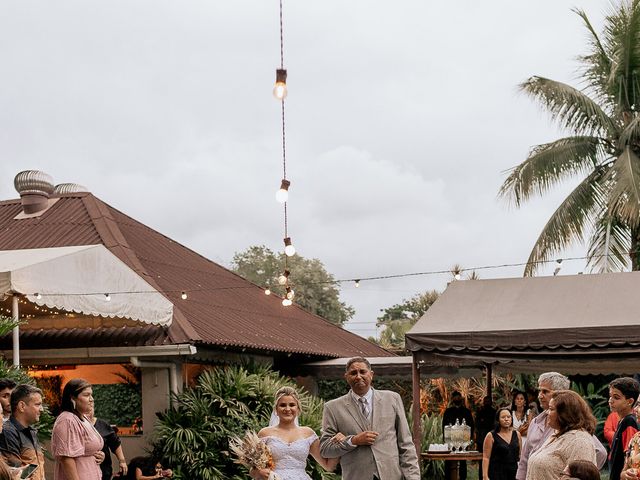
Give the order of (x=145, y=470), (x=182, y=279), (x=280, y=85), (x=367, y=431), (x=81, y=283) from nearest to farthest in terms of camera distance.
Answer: (x=367, y=431), (x=280, y=85), (x=81, y=283), (x=145, y=470), (x=182, y=279)

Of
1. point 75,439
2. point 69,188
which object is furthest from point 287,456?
point 69,188

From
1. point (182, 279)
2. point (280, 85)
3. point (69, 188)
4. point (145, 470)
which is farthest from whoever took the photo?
point (69, 188)

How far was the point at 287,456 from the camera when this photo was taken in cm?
801

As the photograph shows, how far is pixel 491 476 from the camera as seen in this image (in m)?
12.2

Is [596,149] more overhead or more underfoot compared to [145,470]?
more overhead

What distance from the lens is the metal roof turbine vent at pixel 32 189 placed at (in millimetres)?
20531

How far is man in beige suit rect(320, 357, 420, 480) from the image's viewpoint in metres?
7.56

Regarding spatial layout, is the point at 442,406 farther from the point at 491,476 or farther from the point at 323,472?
the point at 491,476

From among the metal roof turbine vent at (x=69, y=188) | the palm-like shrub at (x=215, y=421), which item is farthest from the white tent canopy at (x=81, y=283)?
the metal roof turbine vent at (x=69, y=188)

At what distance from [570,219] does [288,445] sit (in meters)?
15.3

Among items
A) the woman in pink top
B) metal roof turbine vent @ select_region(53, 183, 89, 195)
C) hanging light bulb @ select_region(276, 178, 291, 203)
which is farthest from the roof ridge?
the woman in pink top

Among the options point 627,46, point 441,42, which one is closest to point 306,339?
point 441,42

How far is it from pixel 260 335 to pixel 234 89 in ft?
15.6

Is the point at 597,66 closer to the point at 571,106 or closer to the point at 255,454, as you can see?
the point at 571,106
